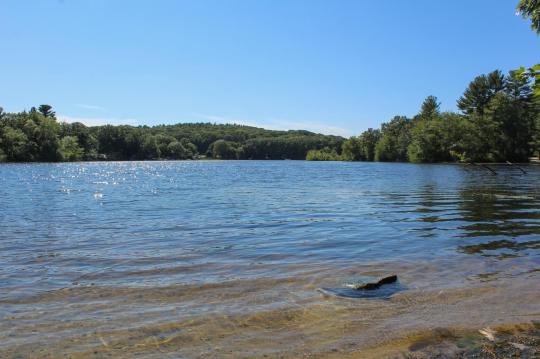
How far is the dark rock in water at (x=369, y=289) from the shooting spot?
8547 millimetres

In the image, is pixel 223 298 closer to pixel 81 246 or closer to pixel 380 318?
pixel 380 318

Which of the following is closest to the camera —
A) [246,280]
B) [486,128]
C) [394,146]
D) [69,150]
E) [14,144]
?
[246,280]

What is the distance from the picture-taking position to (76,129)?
17262 centimetres

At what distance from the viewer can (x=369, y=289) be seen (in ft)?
29.0

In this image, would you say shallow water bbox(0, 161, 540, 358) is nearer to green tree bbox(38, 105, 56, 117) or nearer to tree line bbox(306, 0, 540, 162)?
tree line bbox(306, 0, 540, 162)

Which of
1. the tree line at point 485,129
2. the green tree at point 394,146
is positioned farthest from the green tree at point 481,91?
the green tree at point 394,146

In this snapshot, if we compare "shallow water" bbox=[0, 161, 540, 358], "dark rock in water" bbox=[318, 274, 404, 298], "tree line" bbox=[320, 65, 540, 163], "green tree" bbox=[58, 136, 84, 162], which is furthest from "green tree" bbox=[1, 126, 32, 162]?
"dark rock in water" bbox=[318, 274, 404, 298]

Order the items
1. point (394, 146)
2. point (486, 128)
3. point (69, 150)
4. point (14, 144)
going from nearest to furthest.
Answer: point (486, 128), point (14, 144), point (69, 150), point (394, 146)

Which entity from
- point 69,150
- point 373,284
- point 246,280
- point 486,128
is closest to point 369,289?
point 373,284

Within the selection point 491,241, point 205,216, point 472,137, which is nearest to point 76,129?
point 472,137

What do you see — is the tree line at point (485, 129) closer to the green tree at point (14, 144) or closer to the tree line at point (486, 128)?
the tree line at point (486, 128)

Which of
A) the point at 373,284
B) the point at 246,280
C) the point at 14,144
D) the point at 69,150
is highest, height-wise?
the point at 14,144

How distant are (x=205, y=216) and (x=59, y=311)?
13579 millimetres

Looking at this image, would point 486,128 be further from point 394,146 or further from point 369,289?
point 369,289
